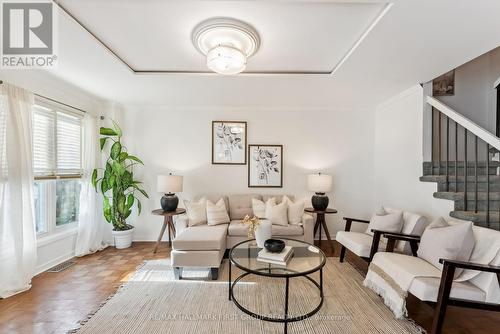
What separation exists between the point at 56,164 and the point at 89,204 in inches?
31.4

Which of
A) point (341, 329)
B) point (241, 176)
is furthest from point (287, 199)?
point (341, 329)

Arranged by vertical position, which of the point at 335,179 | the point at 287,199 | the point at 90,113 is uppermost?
the point at 90,113

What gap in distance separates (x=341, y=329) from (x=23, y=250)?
3412 mm

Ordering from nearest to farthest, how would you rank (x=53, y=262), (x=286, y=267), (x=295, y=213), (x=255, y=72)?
(x=286, y=267)
(x=255, y=72)
(x=53, y=262)
(x=295, y=213)

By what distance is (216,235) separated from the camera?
2922 millimetres

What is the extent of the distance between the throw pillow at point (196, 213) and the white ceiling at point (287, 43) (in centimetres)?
179

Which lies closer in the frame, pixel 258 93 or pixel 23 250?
pixel 23 250

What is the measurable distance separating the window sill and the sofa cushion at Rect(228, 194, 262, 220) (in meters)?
2.44

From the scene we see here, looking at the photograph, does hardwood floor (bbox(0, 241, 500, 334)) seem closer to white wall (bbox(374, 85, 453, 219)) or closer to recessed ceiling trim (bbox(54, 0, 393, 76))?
white wall (bbox(374, 85, 453, 219))

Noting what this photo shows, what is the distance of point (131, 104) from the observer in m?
4.17

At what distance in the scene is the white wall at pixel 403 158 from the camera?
10.1ft

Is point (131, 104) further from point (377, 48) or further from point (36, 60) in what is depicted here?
point (377, 48)

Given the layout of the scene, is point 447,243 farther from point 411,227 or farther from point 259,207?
point 259,207


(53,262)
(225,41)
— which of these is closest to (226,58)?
(225,41)
